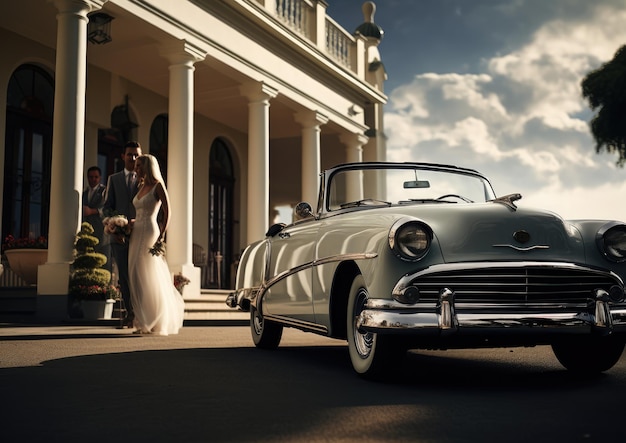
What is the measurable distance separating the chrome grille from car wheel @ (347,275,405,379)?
0.41 meters

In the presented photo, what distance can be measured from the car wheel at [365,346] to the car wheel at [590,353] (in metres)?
1.23

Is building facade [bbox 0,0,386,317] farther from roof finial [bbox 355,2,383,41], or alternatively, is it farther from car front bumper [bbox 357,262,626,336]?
car front bumper [bbox 357,262,626,336]

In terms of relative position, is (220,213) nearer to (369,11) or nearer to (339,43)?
(339,43)

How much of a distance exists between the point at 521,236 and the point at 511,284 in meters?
0.31

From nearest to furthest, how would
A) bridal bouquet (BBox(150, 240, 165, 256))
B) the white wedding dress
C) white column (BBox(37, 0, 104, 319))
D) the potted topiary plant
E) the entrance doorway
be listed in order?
1. the white wedding dress
2. bridal bouquet (BBox(150, 240, 165, 256))
3. the potted topiary plant
4. white column (BBox(37, 0, 104, 319))
5. the entrance doorway

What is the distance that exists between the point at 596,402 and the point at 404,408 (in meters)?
1.04

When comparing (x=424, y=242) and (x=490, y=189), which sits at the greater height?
(x=490, y=189)

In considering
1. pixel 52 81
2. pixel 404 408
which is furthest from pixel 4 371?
pixel 52 81

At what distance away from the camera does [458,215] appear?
4.69 m

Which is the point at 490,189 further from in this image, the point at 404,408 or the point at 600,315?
the point at 404,408

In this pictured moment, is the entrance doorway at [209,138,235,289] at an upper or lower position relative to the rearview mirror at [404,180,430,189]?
upper

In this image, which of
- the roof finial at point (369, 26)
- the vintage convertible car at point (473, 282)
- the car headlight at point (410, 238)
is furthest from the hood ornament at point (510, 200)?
the roof finial at point (369, 26)

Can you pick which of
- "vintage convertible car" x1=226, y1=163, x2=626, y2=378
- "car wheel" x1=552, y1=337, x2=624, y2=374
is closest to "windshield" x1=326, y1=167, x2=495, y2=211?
"vintage convertible car" x1=226, y1=163, x2=626, y2=378

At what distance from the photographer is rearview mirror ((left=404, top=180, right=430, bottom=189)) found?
6172 mm
